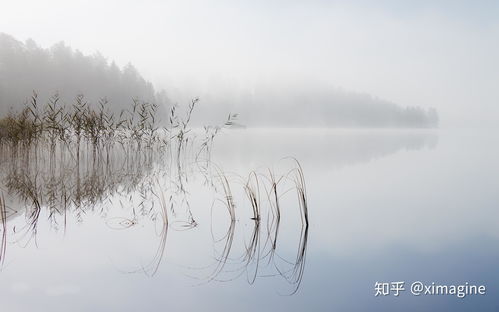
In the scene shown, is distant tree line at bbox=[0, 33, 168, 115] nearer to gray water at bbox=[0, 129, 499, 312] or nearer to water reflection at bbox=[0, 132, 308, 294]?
water reflection at bbox=[0, 132, 308, 294]

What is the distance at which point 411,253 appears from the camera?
4.87m

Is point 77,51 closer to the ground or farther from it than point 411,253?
farther from it

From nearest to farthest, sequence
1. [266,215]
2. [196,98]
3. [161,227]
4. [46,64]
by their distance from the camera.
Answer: [161,227] → [266,215] → [196,98] → [46,64]

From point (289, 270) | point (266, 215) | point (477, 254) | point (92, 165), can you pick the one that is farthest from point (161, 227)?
point (92, 165)

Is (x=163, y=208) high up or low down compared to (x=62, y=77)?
down

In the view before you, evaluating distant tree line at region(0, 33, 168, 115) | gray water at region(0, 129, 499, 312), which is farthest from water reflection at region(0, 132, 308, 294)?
distant tree line at region(0, 33, 168, 115)

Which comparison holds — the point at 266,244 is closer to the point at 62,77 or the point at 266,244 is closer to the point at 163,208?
the point at 163,208

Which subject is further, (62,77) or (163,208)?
(62,77)

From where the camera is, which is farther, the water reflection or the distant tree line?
the distant tree line

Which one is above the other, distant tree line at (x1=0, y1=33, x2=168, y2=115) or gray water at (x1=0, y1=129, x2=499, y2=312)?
distant tree line at (x1=0, y1=33, x2=168, y2=115)

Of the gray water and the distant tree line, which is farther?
the distant tree line

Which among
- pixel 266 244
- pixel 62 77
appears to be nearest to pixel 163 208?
pixel 266 244

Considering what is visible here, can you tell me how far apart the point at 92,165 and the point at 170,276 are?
8983 mm

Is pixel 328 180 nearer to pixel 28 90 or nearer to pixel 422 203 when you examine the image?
pixel 422 203
